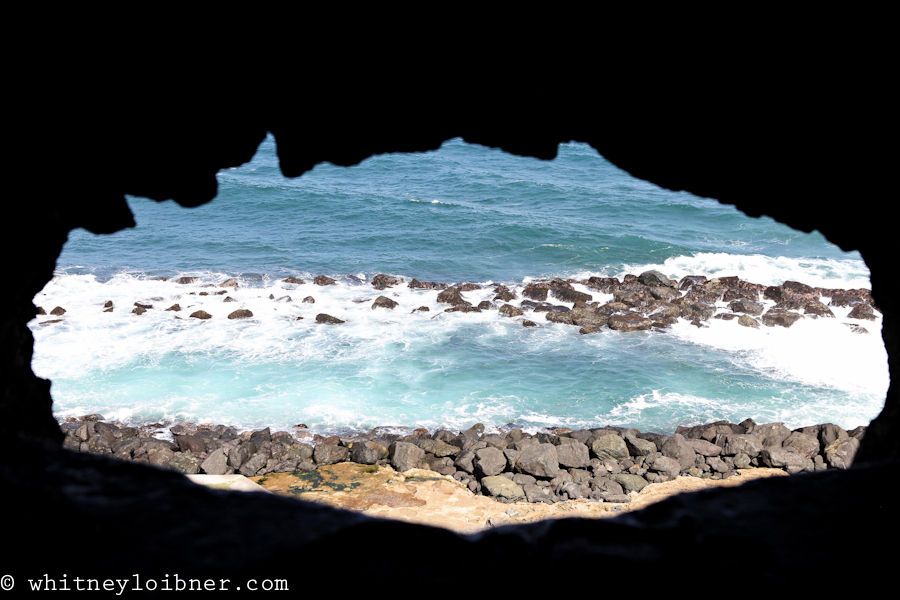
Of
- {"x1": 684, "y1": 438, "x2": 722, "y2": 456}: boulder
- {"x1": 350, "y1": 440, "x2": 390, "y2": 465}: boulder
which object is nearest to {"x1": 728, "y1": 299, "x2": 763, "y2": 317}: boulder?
{"x1": 684, "y1": 438, "x2": 722, "y2": 456}: boulder

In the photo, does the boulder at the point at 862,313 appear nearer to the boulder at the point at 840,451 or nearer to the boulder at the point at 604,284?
the boulder at the point at 604,284

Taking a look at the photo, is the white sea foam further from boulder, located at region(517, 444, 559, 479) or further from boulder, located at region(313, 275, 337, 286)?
boulder, located at region(517, 444, 559, 479)

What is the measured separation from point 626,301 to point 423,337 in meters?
8.35

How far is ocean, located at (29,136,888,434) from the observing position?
15.4 metres

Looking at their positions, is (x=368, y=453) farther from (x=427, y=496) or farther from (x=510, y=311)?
(x=510, y=311)

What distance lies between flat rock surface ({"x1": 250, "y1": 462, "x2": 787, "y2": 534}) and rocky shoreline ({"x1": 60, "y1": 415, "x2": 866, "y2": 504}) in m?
0.19

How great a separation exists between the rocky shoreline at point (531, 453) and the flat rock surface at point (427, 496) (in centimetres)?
19

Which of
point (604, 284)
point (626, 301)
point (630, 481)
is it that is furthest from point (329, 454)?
point (604, 284)

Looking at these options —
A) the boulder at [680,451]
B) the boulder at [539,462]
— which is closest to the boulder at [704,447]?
the boulder at [680,451]

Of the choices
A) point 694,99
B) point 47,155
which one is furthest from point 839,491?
point 47,155

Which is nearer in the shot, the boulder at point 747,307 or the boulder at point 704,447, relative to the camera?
the boulder at point 704,447

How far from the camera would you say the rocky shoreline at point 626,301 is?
2100 centimetres

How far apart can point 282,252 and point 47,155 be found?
88.5 ft

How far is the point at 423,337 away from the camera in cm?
1980
